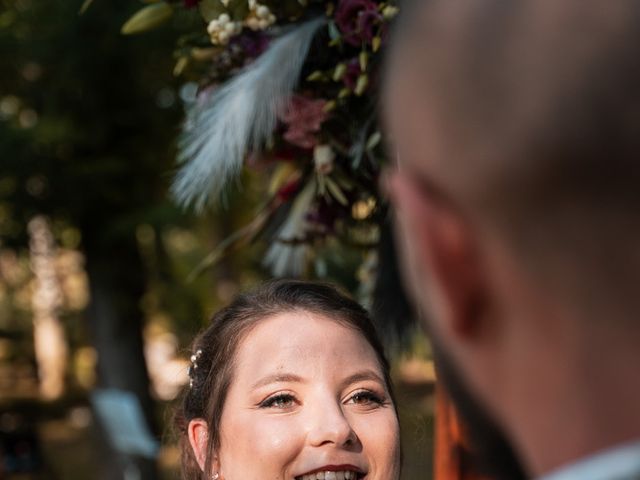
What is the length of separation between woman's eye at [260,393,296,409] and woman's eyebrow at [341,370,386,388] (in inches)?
3.6

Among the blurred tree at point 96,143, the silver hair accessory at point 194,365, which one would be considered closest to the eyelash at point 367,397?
the silver hair accessory at point 194,365

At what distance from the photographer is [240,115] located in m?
2.22

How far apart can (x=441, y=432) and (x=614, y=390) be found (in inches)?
55.2

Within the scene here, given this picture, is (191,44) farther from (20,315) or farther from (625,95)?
(20,315)

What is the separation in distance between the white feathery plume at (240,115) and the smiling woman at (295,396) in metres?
0.30

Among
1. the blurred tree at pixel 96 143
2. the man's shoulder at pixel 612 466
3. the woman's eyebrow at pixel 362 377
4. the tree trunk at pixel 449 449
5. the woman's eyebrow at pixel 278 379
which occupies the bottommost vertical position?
the blurred tree at pixel 96 143

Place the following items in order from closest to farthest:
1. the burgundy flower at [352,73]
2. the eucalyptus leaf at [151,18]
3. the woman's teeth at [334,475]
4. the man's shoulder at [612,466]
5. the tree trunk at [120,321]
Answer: the man's shoulder at [612,466], the woman's teeth at [334,475], the burgundy flower at [352,73], the eucalyptus leaf at [151,18], the tree trunk at [120,321]

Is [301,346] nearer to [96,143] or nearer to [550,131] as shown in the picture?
[550,131]

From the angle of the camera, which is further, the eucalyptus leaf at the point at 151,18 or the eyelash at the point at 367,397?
the eucalyptus leaf at the point at 151,18

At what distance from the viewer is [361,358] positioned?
1.89 meters

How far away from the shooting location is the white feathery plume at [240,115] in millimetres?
2219

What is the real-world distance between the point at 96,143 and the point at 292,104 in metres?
6.39

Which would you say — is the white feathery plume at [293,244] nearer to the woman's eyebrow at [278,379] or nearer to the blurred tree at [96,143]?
the woman's eyebrow at [278,379]

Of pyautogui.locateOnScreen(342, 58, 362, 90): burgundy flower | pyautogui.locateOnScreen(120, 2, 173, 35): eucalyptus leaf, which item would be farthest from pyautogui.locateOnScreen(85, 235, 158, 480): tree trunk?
pyautogui.locateOnScreen(342, 58, 362, 90): burgundy flower
